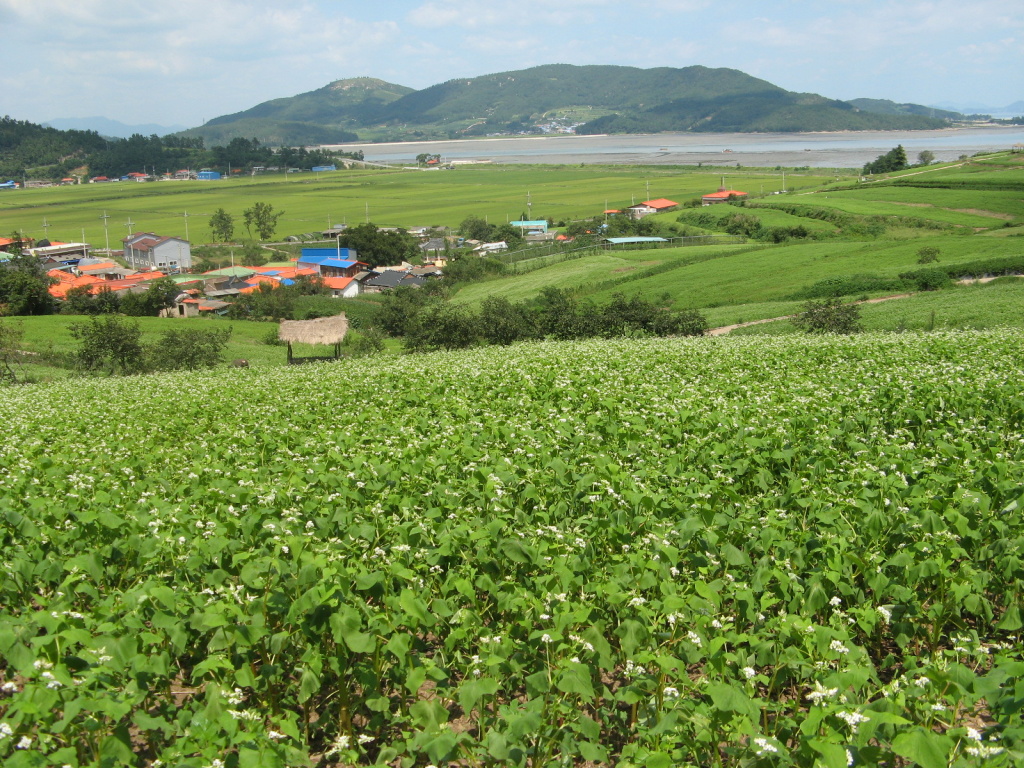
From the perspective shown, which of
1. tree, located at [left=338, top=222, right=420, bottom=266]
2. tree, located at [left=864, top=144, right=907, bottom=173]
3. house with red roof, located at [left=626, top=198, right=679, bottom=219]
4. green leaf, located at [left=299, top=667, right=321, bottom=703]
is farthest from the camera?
tree, located at [left=864, top=144, right=907, bottom=173]

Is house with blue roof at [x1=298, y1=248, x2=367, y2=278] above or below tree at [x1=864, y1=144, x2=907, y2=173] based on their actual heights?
below

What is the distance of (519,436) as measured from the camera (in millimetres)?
10898

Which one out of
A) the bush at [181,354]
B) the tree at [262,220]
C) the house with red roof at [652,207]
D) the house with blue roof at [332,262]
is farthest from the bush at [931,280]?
the tree at [262,220]

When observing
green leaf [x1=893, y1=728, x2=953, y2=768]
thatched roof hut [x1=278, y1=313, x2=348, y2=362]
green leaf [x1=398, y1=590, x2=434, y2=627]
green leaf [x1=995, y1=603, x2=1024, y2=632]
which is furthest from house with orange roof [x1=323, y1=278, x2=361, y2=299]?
green leaf [x1=893, y1=728, x2=953, y2=768]

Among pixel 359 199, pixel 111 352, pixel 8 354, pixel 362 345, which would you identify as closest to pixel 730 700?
pixel 111 352

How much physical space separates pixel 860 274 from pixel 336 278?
191 feet

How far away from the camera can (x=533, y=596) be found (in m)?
6.15

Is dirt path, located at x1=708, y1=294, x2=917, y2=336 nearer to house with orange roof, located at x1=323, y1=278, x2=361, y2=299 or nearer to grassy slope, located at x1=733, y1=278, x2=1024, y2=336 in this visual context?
grassy slope, located at x1=733, y1=278, x2=1024, y2=336

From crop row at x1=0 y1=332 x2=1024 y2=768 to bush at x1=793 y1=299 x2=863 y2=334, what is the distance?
2263cm

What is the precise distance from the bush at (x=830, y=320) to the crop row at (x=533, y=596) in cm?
2263

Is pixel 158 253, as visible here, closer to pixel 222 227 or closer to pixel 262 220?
pixel 222 227

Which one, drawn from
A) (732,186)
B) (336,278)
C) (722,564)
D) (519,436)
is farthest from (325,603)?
(732,186)

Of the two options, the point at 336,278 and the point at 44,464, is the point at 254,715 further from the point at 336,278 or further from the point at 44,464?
the point at 336,278

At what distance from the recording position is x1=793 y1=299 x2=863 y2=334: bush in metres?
33.2
